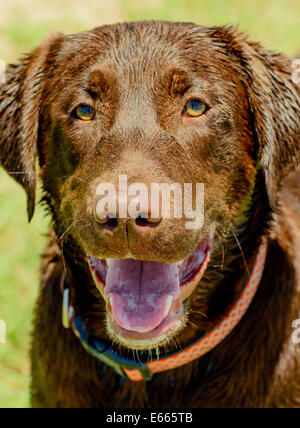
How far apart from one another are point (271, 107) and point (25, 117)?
3.97 ft

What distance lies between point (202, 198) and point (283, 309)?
2.64 ft

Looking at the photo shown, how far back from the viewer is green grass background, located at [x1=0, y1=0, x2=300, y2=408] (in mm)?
5961

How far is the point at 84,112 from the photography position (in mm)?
3484

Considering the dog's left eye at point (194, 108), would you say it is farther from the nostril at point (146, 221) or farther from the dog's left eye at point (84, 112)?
the nostril at point (146, 221)

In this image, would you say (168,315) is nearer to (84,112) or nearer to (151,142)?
(151,142)

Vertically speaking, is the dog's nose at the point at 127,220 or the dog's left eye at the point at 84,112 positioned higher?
the dog's left eye at the point at 84,112

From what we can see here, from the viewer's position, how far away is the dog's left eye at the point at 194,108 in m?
3.39

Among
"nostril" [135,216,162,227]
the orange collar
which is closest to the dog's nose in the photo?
"nostril" [135,216,162,227]

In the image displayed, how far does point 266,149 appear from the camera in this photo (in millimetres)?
3529

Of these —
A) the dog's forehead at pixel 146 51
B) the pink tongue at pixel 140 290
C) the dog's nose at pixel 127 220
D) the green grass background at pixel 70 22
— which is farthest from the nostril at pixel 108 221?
the green grass background at pixel 70 22

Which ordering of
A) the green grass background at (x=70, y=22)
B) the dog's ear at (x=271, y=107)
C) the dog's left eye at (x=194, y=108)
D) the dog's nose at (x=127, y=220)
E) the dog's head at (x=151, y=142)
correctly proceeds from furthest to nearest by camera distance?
1. the green grass background at (x=70, y=22)
2. the dog's ear at (x=271, y=107)
3. the dog's left eye at (x=194, y=108)
4. the dog's head at (x=151, y=142)
5. the dog's nose at (x=127, y=220)

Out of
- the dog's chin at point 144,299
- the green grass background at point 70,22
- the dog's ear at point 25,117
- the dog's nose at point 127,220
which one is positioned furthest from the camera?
the green grass background at point 70,22

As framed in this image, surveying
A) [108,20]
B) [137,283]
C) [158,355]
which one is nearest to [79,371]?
[158,355]

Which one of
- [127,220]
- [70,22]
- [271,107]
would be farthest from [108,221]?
[70,22]
